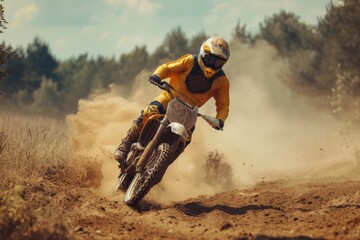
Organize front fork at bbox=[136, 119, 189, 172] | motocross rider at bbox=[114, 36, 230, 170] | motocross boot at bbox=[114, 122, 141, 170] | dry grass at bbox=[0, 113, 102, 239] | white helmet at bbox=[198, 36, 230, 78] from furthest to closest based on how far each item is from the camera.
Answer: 1. motocross boot at bbox=[114, 122, 141, 170]
2. motocross rider at bbox=[114, 36, 230, 170]
3. white helmet at bbox=[198, 36, 230, 78]
4. front fork at bbox=[136, 119, 189, 172]
5. dry grass at bbox=[0, 113, 102, 239]

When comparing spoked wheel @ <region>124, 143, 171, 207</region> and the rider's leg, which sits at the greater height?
the rider's leg

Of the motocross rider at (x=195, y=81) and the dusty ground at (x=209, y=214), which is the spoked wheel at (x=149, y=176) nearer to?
the dusty ground at (x=209, y=214)

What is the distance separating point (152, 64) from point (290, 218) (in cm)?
6232

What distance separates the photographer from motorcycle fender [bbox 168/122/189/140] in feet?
26.1

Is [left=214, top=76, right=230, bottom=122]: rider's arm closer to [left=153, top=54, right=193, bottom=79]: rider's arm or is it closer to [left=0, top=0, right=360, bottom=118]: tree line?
[left=153, top=54, right=193, bottom=79]: rider's arm

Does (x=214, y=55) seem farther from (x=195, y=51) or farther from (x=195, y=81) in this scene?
(x=195, y=51)

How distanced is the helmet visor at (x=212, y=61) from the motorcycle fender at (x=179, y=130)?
3.66 ft

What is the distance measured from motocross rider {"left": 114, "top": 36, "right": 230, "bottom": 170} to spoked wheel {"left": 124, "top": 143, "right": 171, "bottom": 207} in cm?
67

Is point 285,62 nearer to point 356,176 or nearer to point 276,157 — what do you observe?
point 276,157

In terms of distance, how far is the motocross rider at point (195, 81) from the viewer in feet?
28.2

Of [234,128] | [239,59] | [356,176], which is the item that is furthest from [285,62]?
[356,176]

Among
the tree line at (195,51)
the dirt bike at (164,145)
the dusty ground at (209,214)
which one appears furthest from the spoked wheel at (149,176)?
the tree line at (195,51)

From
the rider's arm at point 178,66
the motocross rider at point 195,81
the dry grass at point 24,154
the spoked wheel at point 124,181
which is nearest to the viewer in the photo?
the motocross rider at point 195,81

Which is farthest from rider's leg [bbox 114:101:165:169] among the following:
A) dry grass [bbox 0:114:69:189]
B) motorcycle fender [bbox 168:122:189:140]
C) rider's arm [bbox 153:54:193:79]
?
dry grass [bbox 0:114:69:189]
